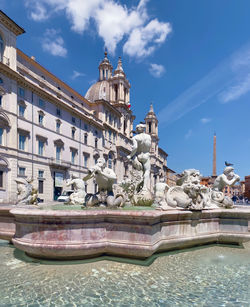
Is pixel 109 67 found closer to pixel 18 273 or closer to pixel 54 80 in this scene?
pixel 54 80

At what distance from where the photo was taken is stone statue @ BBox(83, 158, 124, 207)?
493 centimetres

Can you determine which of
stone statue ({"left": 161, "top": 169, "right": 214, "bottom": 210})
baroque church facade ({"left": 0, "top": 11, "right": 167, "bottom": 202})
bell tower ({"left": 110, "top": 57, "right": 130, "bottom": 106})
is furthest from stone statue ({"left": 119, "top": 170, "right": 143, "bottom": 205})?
bell tower ({"left": 110, "top": 57, "right": 130, "bottom": 106})

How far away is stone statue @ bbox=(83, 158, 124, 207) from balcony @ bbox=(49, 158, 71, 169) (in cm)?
2493

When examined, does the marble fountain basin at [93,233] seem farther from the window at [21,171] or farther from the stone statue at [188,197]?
the window at [21,171]

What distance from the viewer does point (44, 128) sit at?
28469 mm

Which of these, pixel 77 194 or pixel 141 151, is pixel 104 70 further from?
pixel 141 151

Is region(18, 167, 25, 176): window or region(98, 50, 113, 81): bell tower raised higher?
region(98, 50, 113, 81): bell tower

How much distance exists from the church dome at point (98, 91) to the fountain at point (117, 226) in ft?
146

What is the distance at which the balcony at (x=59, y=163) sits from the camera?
28606 mm

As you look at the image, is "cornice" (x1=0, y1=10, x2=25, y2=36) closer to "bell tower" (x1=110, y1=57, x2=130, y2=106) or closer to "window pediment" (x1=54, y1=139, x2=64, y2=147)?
"window pediment" (x1=54, y1=139, x2=64, y2=147)

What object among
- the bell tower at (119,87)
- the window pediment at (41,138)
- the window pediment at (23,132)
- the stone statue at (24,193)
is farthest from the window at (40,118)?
the bell tower at (119,87)

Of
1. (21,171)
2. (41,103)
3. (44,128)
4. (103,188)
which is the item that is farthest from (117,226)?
(41,103)

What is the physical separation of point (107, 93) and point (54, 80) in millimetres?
18826

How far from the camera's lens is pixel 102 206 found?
16.3 feet
